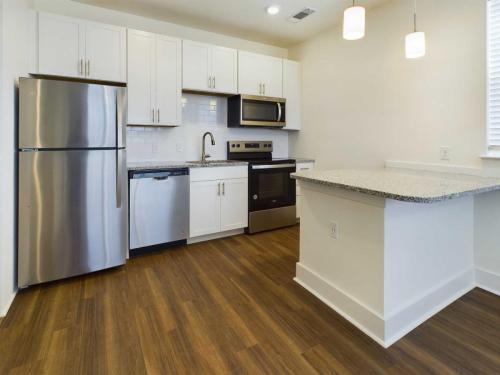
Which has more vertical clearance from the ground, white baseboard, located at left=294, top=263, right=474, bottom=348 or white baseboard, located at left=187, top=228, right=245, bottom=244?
white baseboard, located at left=187, top=228, right=245, bottom=244

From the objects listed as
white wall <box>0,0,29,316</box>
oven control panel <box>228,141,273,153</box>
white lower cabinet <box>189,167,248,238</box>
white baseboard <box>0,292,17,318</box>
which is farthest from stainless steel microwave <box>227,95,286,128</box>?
white baseboard <box>0,292,17,318</box>

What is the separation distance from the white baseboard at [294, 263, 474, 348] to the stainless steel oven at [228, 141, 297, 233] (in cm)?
140

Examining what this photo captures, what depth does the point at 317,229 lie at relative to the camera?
2.18m

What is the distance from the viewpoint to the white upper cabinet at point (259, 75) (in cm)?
374

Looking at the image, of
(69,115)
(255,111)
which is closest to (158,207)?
(69,115)

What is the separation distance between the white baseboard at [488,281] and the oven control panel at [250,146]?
2748 millimetres

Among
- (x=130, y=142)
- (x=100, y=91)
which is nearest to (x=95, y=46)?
(x=100, y=91)

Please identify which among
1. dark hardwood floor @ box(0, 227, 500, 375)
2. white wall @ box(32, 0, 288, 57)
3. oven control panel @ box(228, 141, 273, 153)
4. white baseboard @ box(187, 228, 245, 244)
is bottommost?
dark hardwood floor @ box(0, 227, 500, 375)

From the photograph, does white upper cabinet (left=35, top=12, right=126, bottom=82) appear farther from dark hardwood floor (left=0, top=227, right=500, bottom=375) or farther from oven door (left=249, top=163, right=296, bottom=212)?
dark hardwood floor (left=0, top=227, right=500, bottom=375)

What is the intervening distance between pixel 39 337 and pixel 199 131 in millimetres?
2694

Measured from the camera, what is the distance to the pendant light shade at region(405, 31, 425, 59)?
2.09 meters

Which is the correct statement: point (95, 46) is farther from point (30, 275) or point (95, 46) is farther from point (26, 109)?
point (30, 275)

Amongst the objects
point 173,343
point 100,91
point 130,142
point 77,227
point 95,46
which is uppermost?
point 95,46

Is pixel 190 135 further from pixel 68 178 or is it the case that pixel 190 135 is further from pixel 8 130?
pixel 8 130
